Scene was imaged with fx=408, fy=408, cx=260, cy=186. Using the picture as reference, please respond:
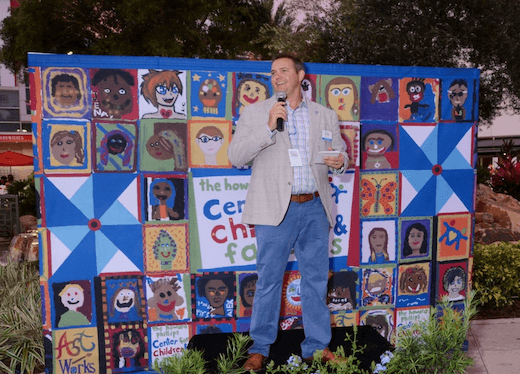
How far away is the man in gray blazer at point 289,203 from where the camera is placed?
279 centimetres

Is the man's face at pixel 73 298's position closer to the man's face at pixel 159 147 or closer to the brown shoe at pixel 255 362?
the man's face at pixel 159 147

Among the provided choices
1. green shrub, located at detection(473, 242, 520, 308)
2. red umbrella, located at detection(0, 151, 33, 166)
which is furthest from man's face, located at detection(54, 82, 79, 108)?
red umbrella, located at detection(0, 151, 33, 166)

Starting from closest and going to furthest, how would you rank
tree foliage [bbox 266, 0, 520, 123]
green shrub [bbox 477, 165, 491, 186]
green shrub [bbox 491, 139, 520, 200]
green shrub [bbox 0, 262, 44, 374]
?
green shrub [bbox 0, 262, 44, 374]
tree foliage [bbox 266, 0, 520, 123]
green shrub [bbox 491, 139, 520, 200]
green shrub [bbox 477, 165, 491, 186]

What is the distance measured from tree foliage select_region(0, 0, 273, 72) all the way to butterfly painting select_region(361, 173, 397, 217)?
376 inches

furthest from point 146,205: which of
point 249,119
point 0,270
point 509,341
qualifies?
point 509,341

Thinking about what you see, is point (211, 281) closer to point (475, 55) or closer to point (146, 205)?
point (146, 205)

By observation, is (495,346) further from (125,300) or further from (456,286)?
(125,300)

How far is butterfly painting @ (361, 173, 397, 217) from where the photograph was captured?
376cm

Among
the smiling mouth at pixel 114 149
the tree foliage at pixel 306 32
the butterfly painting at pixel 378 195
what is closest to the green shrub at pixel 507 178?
the tree foliage at pixel 306 32

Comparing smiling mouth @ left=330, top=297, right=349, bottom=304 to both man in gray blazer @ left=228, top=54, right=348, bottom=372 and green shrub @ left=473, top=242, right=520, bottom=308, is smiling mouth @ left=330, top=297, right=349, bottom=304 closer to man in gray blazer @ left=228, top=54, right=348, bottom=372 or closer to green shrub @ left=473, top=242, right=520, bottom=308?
man in gray blazer @ left=228, top=54, right=348, bottom=372

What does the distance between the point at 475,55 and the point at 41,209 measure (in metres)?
7.81

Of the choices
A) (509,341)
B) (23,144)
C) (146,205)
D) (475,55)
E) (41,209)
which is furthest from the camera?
(23,144)

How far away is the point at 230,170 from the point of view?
3.49 m

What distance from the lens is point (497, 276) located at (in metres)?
4.75
